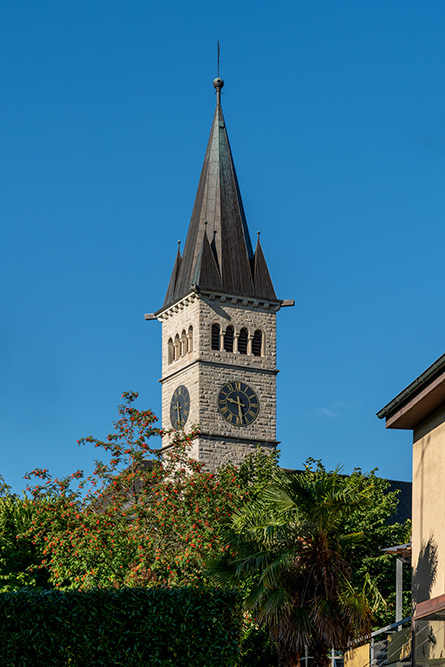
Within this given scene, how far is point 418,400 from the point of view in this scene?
19.3 m

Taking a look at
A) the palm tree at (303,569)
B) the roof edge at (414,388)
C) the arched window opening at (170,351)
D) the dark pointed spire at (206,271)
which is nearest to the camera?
the roof edge at (414,388)

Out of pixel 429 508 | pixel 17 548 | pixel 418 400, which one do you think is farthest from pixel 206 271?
pixel 418 400

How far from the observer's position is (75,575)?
40.4m

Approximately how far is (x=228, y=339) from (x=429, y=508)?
49814mm

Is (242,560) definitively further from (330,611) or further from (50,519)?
(50,519)

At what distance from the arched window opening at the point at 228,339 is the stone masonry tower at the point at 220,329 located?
57mm

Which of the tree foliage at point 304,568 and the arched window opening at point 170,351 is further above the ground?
the arched window opening at point 170,351

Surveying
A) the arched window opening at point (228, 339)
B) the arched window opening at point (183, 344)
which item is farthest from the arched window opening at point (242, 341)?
the arched window opening at point (183, 344)

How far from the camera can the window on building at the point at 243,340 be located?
228 ft

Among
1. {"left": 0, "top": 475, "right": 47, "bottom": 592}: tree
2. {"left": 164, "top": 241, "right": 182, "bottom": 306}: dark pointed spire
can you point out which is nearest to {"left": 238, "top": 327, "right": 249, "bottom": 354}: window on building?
{"left": 164, "top": 241, "right": 182, "bottom": 306}: dark pointed spire

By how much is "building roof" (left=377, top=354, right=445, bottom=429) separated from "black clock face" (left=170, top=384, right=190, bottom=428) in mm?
47246

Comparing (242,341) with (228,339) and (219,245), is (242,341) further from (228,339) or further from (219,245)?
(219,245)

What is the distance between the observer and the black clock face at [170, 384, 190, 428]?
6794 centimetres

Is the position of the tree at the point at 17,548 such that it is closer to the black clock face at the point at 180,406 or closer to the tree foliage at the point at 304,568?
the black clock face at the point at 180,406
